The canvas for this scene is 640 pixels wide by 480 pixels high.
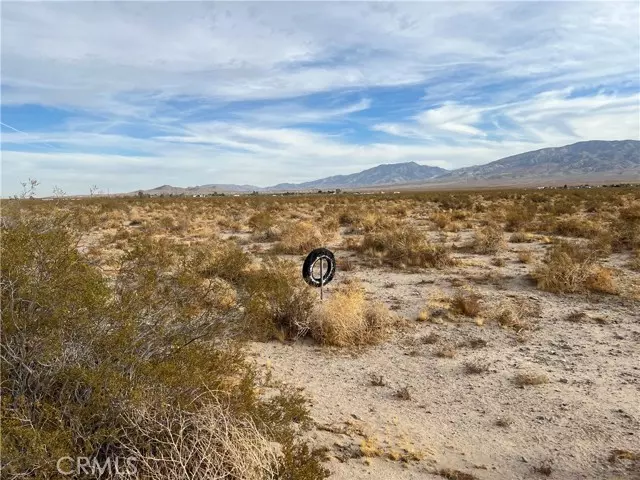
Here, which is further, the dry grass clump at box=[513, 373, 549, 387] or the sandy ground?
the dry grass clump at box=[513, 373, 549, 387]

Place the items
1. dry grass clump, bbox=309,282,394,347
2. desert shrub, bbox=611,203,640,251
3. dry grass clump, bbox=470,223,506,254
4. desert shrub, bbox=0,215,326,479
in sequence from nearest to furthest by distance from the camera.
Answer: desert shrub, bbox=0,215,326,479 < dry grass clump, bbox=309,282,394,347 < desert shrub, bbox=611,203,640,251 < dry grass clump, bbox=470,223,506,254

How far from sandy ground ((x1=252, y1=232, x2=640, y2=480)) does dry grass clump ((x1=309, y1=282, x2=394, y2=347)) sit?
0.25 meters

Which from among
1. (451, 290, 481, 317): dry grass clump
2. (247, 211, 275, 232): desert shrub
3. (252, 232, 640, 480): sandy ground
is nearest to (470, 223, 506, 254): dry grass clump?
(252, 232, 640, 480): sandy ground

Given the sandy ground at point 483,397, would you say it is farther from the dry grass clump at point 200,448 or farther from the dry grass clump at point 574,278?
the dry grass clump at point 200,448

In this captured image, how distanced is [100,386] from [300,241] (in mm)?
13185

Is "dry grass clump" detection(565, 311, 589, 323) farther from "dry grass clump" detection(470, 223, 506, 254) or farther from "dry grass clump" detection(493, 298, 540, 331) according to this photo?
"dry grass clump" detection(470, 223, 506, 254)

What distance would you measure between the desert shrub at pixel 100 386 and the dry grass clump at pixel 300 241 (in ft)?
39.2

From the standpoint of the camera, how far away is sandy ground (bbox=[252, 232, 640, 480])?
485 cm

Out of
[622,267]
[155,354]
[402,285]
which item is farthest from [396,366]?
[622,267]

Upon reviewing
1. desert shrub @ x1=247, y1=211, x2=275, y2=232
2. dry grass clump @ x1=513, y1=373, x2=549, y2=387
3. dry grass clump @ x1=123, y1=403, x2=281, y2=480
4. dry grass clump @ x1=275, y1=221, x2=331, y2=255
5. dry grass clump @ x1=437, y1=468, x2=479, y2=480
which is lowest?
dry grass clump @ x1=437, y1=468, x2=479, y2=480

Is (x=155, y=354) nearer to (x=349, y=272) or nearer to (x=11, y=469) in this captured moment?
(x=11, y=469)

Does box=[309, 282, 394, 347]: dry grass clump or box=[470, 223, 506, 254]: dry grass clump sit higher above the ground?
box=[470, 223, 506, 254]: dry grass clump

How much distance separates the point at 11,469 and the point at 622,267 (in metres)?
14.0

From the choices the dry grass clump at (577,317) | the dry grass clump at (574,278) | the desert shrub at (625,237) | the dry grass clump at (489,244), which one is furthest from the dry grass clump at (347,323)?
the desert shrub at (625,237)
